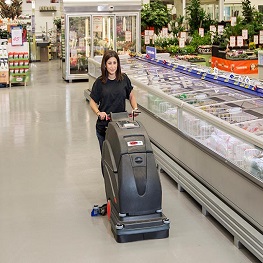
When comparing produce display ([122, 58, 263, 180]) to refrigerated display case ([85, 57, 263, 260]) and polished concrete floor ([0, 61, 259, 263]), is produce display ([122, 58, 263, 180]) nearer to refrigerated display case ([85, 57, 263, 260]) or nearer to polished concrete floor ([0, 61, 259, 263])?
refrigerated display case ([85, 57, 263, 260])

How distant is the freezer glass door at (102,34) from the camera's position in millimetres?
15359

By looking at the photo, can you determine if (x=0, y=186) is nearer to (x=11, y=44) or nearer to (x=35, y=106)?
(x=35, y=106)

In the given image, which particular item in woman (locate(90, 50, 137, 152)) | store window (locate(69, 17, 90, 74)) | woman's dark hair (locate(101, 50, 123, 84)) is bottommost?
woman (locate(90, 50, 137, 152))

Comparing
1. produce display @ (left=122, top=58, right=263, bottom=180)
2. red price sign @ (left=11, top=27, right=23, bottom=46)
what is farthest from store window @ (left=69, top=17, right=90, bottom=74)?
produce display @ (left=122, top=58, right=263, bottom=180)

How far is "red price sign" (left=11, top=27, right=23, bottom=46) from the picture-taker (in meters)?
14.4

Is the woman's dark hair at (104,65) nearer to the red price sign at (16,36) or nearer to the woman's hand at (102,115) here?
the woman's hand at (102,115)

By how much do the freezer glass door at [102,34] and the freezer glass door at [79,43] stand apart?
0.71 feet

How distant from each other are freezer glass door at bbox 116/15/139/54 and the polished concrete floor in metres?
6.30

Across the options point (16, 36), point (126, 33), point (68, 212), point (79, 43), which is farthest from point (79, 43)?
point (68, 212)

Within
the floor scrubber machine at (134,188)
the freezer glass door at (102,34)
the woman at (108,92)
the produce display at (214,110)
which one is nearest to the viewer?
the floor scrubber machine at (134,188)

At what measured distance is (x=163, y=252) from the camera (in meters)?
4.57

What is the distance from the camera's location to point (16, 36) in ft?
47.3

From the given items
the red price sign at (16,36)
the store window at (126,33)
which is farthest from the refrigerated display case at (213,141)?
the store window at (126,33)

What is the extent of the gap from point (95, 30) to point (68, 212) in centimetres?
1048
